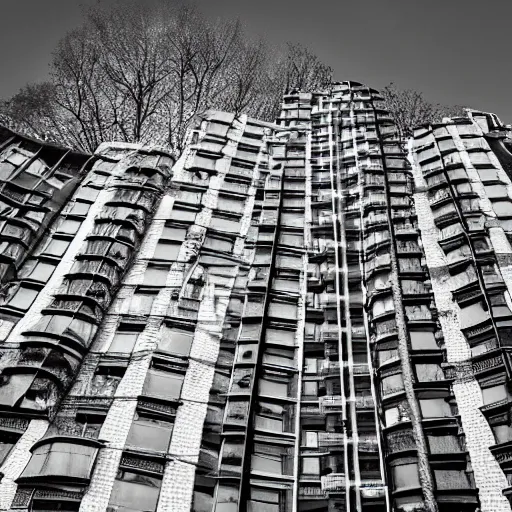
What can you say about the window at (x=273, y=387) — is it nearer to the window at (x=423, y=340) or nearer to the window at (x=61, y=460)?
the window at (x=423, y=340)

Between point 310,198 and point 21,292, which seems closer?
point 21,292

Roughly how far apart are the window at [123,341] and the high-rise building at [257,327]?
5cm

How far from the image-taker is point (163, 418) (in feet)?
26.9

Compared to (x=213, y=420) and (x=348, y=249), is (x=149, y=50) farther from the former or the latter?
(x=213, y=420)

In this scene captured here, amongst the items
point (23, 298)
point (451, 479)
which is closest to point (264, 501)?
point (451, 479)

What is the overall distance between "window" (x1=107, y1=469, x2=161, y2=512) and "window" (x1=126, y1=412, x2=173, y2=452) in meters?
0.43

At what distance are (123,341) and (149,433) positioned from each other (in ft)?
6.24

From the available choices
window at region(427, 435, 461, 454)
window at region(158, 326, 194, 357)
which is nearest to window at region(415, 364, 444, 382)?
window at region(427, 435, 461, 454)

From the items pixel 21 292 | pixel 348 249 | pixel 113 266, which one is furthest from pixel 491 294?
pixel 21 292

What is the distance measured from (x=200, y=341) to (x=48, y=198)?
524 centimetres

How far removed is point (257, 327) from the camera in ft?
31.1

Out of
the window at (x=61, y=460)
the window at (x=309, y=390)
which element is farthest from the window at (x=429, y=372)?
the window at (x=61, y=460)

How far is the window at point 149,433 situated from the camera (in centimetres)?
786

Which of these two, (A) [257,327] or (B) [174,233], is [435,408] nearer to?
(A) [257,327]
